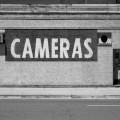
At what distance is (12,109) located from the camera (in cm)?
1399

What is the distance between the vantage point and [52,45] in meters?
22.2

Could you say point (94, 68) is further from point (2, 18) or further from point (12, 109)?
point (12, 109)

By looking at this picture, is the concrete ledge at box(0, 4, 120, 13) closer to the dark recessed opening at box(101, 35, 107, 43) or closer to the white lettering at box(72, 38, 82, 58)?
the dark recessed opening at box(101, 35, 107, 43)

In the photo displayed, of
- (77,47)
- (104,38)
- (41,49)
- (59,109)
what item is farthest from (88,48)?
(59,109)

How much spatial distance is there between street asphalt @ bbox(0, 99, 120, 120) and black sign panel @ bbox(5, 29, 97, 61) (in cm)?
538

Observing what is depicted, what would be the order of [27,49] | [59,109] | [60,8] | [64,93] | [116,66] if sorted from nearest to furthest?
[59,109] → [64,93] → [60,8] → [27,49] → [116,66]

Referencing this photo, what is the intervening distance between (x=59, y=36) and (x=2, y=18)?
10.1ft

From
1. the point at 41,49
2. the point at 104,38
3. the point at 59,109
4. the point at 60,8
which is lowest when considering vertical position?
the point at 59,109

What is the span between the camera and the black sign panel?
22141mm

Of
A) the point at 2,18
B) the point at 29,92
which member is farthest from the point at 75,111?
→ the point at 2,18

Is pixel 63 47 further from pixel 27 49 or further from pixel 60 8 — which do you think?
pixel 60 8

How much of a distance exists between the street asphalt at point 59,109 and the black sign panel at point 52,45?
5382 mm

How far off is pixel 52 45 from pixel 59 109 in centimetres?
847

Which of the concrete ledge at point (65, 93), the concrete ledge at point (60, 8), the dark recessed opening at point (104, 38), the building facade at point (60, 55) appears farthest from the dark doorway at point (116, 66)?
the concrete ledge at point (60, 8)
